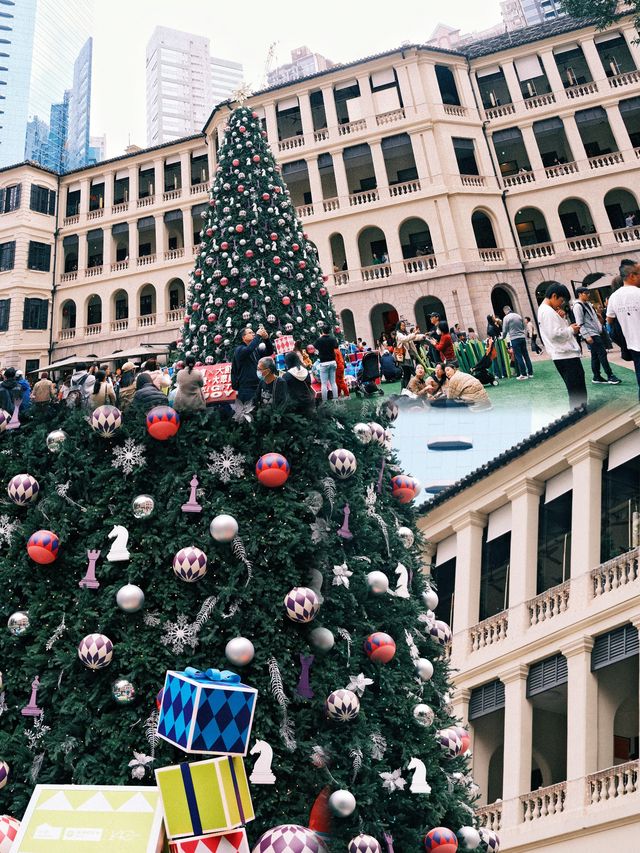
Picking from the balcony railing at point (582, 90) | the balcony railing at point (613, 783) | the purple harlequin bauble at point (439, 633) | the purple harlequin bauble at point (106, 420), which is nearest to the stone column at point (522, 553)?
the balcony railing at point (613, 783)

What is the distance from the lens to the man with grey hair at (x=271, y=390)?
4.82m

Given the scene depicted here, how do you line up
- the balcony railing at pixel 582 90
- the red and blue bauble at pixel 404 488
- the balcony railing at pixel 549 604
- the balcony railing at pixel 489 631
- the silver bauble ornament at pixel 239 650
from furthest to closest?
the balcony railing at pixel 582 90, the balcony railing at pixel 489 631, the balcony railing at pixel 549 604, the red and blue bauble at pixel 404 488, the silver bauble ornament at pixel 239 650

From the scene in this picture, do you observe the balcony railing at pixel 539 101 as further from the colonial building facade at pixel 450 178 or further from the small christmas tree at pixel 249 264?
the small christmas tree at pixel 249 264

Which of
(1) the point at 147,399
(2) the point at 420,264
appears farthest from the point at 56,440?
(2) the point at 420,264

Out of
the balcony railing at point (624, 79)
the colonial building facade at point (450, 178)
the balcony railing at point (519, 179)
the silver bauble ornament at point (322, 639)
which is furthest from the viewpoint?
the balcony railing at point (519, 179)

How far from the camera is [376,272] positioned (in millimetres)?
28781

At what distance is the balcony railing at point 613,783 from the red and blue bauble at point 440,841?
30.4 feet

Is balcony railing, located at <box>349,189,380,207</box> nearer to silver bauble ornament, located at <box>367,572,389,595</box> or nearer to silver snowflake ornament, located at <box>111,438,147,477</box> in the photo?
silver snowflake ornament, located at <box>111,438,147,477</box>

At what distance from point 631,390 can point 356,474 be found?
3599 mm

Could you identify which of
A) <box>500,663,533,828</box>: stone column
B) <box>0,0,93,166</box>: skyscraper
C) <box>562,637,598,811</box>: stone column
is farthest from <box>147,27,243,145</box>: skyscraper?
<box>562,637,598,811</box>: stone column

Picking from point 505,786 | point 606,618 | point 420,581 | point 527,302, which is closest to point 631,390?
point 420,581

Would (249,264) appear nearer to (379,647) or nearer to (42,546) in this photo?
(42,546)

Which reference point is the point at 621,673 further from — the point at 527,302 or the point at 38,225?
the point at 38,225

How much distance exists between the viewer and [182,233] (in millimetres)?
34094
